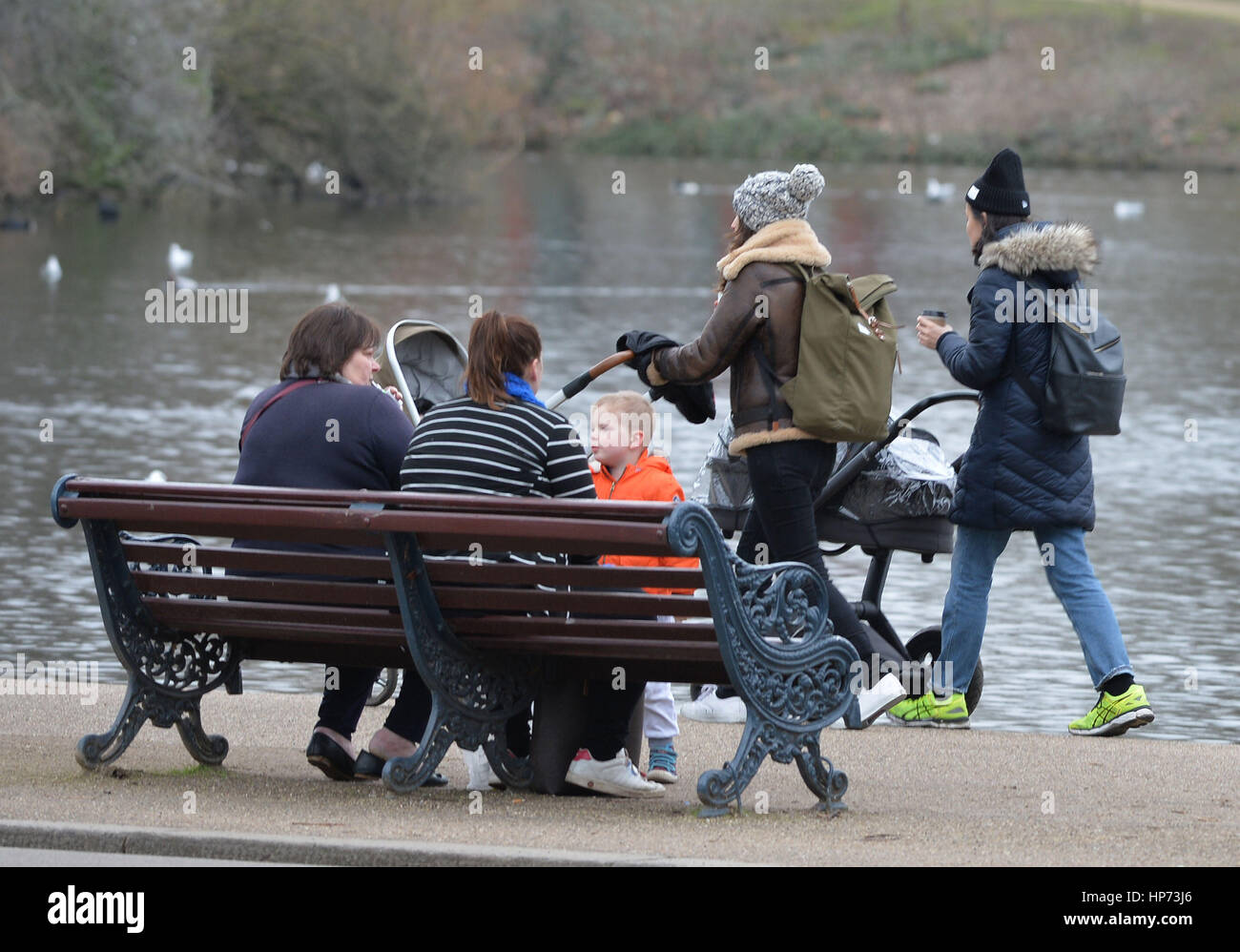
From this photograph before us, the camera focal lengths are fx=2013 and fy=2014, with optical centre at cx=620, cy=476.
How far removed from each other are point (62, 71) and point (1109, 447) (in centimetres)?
3158

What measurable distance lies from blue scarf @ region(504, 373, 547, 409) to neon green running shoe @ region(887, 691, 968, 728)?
2.12 m

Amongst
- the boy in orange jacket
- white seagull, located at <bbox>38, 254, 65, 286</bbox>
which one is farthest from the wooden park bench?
white seagull, located at <bbox>38, 254, 65, 286</bbox>

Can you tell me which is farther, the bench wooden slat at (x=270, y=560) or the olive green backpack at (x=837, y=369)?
the olive green backpack at (x=837, y=369)

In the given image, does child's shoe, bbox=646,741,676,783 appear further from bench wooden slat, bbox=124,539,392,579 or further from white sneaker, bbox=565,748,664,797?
bench wooden slat, bbox=124,539,392,579

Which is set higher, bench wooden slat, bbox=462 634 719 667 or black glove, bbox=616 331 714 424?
black glove, bbox=616 331 714 424

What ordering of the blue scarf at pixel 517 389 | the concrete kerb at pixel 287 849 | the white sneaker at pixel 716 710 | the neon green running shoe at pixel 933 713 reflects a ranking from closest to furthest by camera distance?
the concrete kerb at pixel 287 849, the blue scarf at pixel 517 389, the neon green running shoe at pixel 933 713, the white sneaker at pixel 716 710

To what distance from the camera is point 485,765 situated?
5.66 meters

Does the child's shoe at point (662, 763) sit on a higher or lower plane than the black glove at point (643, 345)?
lower

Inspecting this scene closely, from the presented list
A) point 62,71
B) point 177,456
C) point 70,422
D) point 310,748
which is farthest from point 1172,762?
point 62,71

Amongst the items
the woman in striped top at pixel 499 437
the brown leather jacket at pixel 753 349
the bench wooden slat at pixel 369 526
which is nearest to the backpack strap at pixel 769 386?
the brown leather jacket at pixel 753 349

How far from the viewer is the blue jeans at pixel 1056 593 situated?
263 inches

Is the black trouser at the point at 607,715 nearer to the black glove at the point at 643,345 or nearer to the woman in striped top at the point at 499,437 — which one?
the woman in striped top at the point at 499,437

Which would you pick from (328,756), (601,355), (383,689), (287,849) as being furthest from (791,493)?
(601,355)

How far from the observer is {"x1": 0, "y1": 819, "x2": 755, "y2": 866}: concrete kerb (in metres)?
4.52
